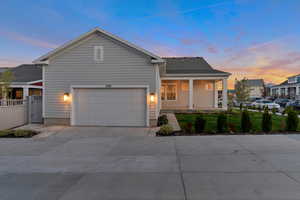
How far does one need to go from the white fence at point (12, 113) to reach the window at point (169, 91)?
37.8 ft

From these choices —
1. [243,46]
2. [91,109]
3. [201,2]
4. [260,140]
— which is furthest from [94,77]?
[243,46]

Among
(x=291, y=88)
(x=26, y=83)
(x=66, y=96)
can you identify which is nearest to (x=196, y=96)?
(x=66, y=96)

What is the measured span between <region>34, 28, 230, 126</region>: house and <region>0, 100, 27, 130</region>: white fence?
54.6 inches

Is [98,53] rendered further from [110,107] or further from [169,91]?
[169,91]

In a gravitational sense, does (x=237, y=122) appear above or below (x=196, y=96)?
below

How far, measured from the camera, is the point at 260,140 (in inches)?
249

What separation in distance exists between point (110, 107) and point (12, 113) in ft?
17.9

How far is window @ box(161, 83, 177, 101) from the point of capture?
53.8ft

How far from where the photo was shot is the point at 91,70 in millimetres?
9297

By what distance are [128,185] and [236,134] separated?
6.11 metres

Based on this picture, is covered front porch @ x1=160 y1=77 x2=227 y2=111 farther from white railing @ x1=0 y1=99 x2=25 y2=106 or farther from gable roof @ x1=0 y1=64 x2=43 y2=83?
gable roof @ x1=0 y1=64 x2=43 y2=83

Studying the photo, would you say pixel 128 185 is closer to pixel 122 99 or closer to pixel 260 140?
pixel 260 140

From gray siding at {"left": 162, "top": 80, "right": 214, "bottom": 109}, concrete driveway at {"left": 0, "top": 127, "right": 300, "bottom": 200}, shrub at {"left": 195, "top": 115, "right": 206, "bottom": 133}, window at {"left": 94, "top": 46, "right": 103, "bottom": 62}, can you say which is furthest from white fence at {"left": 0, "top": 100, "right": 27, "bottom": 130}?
gray siding at {"left": 162, "top": 80, "right": 214, "bottom": 109}

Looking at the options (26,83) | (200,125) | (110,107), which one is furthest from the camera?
(26,83)
